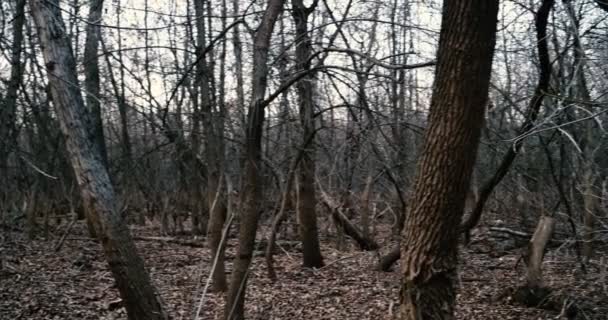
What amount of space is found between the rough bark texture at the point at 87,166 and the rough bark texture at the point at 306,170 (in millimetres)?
3382

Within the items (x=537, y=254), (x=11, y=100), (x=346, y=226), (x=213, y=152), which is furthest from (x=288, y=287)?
(x=11, y=100)

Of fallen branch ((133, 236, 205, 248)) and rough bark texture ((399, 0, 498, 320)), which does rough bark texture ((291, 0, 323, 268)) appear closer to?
rough bark texture ((399, 0, 498, 320))

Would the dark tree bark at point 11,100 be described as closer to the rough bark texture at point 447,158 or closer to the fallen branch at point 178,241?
the fallen branch at point 178,241

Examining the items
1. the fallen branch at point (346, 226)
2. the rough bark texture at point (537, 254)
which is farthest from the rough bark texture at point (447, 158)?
the fallen branch at point (346, 226)

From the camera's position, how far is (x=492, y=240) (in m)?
11.8

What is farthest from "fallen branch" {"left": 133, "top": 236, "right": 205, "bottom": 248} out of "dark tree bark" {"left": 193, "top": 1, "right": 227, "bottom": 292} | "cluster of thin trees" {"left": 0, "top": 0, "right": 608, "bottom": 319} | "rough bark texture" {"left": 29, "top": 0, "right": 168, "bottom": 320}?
"rough bark texture" {"left": 29, "top": 0, "right": 168, "bottom": 320}

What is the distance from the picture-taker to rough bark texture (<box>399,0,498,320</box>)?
3699 mm

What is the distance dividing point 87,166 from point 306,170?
15.6 feet

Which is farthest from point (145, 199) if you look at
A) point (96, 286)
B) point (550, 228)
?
point (550, 228)

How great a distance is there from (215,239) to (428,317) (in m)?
4.81

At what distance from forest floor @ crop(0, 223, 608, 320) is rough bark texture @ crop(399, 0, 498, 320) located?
1.77 m

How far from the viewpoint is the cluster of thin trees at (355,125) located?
3938 mm

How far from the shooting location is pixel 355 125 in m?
7.45

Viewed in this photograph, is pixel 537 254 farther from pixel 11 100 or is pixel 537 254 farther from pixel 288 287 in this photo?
pixel 11 100
